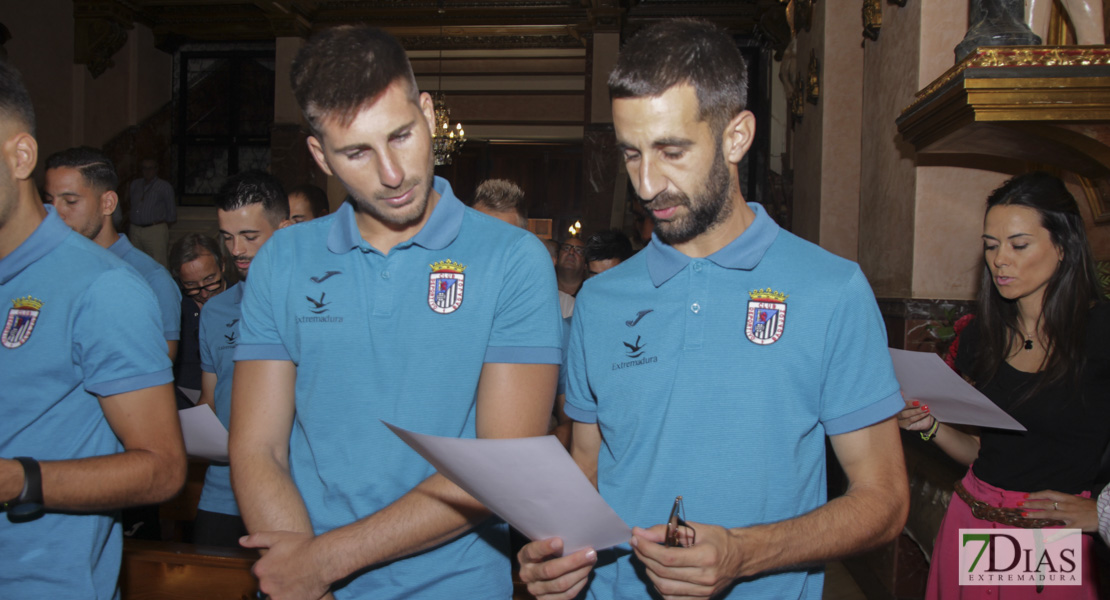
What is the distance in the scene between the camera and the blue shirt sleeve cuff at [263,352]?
1.45 meters

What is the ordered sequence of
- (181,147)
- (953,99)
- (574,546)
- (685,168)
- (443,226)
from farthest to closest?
(181,147)
(953,99)
(443,226)
(685,168)
(574,546)

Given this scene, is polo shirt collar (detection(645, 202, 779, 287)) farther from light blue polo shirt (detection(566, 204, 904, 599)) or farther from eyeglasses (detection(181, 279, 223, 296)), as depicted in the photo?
eyeglasses (detection(181, 279, 223, 296))

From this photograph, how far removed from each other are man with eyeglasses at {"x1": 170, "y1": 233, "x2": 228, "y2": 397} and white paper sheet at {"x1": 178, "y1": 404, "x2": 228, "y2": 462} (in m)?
1.24

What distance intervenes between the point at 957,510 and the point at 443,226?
195 centimetres

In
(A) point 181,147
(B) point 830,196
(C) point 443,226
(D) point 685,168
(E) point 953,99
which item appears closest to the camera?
(D) point 685,168

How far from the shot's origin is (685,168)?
4.49 feet

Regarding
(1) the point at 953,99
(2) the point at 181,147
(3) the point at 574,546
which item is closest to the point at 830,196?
(1) the point at 953,99

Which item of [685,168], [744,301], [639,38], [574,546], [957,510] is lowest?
[957,510]

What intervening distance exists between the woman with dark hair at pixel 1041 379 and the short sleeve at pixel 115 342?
1998 mm

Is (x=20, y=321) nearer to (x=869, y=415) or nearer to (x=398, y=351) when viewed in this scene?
(x=398, y=351)

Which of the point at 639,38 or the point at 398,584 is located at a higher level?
the point at 639,38

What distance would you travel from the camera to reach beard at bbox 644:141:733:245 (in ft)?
4.54

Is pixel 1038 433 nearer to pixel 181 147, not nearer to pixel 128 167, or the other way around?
pixel 128 167

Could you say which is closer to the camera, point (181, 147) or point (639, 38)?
point (639, 38)
